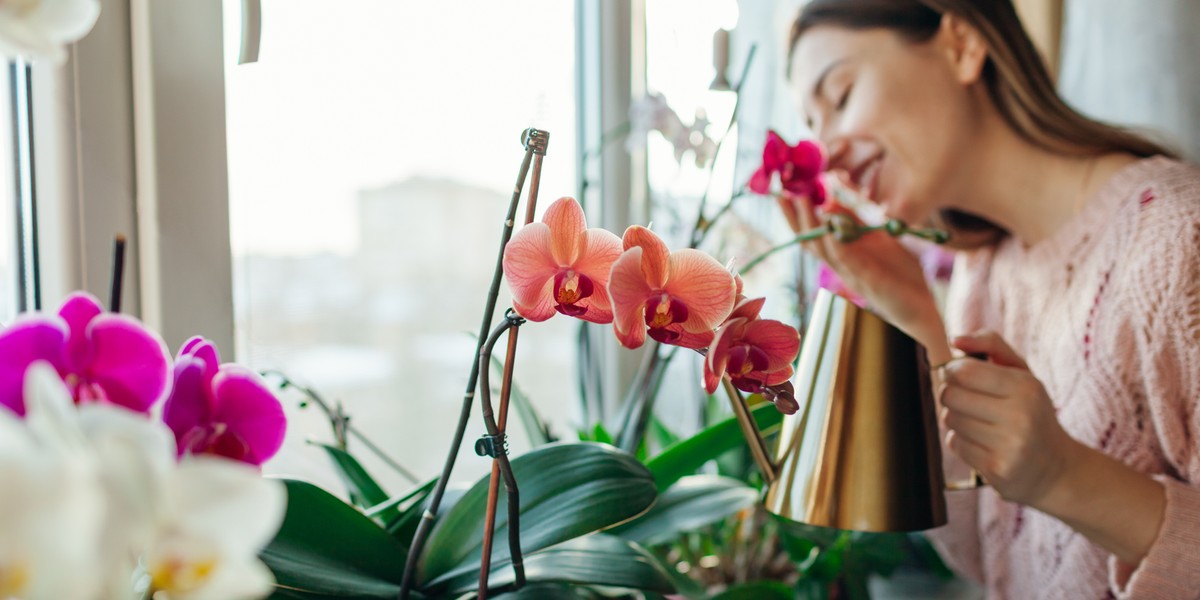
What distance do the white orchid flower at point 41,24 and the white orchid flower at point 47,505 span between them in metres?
0.12

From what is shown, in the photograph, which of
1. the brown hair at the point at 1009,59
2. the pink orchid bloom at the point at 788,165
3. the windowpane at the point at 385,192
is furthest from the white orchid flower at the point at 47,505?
the brown hair at the point at 1009,59

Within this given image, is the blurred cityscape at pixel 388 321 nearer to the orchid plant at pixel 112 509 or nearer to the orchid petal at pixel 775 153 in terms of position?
the orchid petal at pixel 775 153

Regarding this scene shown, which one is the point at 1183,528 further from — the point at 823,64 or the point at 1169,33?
the point at 1169,33

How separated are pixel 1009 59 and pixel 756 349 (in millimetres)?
684

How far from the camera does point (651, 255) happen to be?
0.35m

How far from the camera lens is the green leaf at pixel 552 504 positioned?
44 centimetres

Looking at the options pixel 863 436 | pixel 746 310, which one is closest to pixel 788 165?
pixel 863 436

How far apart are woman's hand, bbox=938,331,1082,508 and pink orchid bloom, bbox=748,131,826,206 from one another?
201 mm

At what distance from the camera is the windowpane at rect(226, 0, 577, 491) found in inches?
28.1

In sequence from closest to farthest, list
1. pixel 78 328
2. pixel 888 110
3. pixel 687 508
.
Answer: pixel 78 328 → pixel 687 508 → pixel 888 110

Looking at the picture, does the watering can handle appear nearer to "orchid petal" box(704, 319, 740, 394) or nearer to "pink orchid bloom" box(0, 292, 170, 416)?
"orchid petal" box(704, 319, 740, 394)

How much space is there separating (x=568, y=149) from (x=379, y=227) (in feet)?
0.99

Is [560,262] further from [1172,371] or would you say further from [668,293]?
[1172,371]

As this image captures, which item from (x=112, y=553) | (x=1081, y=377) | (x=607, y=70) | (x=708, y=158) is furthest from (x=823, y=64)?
(x=112, y=553)
